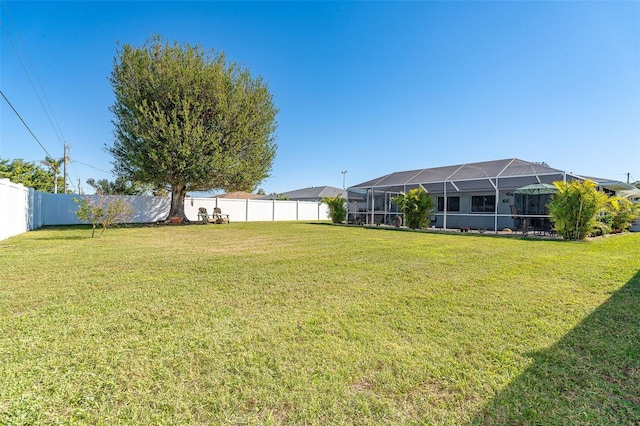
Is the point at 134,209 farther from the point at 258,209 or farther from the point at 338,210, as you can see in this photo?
the point at 338,210

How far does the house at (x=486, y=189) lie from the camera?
14.2 meters

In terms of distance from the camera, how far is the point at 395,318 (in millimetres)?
3271

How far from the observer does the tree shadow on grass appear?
177 centimetres

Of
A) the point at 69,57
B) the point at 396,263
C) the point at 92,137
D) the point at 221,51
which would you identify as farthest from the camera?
the point at 92,137

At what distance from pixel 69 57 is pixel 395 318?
19285mm

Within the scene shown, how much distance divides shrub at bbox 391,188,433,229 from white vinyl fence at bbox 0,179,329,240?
1363 cm

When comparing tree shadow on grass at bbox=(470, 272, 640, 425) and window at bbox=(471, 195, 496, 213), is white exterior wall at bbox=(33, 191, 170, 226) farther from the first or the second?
window at bbox=(471, 195, 496, 213)

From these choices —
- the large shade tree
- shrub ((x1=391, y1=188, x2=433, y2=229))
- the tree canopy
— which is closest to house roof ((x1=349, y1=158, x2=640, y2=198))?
shrub ((x1=391, y1=188, x2=433, y2=229))

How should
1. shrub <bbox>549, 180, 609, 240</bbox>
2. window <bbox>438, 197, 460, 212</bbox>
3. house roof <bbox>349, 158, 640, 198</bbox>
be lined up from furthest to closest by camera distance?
window <bbox>438, 197, 460, 212</bbox> < house roof <bbox>349, 158, 640, 198</bbox> < shrub <bbox>549, 180, 609, 240</bbox>

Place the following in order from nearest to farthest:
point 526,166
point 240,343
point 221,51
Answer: point 240,343
point 526,166
point 221,51

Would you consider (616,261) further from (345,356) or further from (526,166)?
(526,166)

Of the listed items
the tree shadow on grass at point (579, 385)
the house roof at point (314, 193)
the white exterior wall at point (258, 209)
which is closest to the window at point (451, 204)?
the white exterior wall at point (258, 209)

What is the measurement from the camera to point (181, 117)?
53.1ft

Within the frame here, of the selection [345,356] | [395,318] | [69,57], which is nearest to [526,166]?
[395,318]
